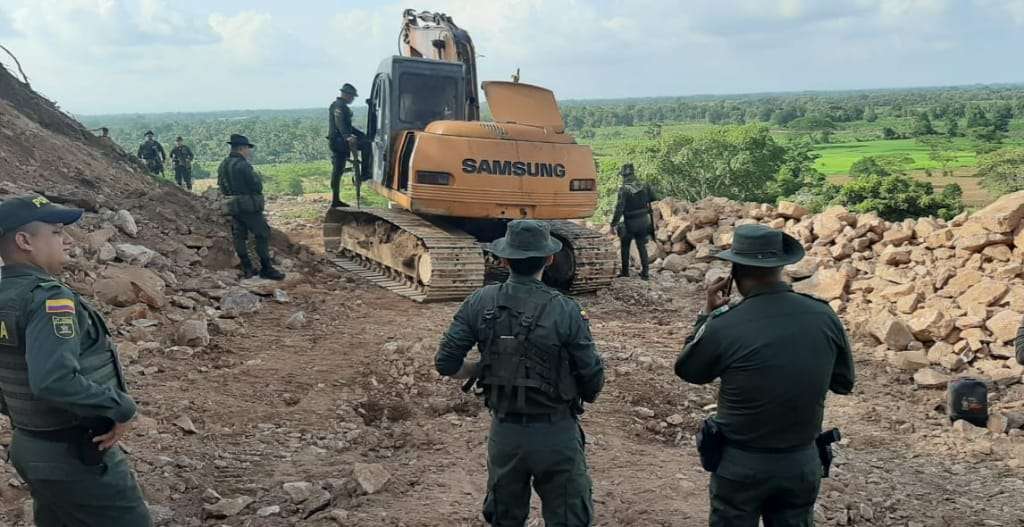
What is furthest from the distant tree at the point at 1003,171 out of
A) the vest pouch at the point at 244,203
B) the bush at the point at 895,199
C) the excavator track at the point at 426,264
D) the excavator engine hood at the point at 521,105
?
the vest pouch at the point at 244,203

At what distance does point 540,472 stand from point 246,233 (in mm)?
7150

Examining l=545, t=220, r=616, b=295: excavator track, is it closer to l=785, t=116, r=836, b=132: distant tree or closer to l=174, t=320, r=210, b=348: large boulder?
l=174, t=320, r=210, b=348: large boulder

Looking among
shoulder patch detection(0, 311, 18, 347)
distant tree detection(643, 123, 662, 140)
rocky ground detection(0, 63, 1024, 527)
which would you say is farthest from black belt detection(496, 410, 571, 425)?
distant tree detection(643, 123, 662, 140)

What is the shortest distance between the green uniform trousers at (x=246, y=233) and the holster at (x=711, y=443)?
284 inches

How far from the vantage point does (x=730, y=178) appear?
36.2 m

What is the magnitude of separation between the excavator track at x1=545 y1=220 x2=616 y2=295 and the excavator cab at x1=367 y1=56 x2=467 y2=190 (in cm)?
207

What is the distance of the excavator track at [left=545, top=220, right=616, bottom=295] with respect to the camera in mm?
9789

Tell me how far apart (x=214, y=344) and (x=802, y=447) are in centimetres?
549

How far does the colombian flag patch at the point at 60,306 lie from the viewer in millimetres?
2732

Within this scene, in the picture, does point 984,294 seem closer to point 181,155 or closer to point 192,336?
point 192,336

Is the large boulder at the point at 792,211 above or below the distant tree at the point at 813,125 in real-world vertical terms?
below

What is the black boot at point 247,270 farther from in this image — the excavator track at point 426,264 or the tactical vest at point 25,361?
the tactical vest at point 25,361

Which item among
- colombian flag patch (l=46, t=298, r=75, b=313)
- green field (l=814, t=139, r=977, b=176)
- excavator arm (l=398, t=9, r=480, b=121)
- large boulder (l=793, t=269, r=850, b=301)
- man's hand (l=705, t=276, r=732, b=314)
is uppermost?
excavator arm (l=398, t=9, r=480, b=121)

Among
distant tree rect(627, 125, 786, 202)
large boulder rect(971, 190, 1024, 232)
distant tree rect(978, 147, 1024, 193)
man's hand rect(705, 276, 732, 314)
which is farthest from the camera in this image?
distant tree rect(627, 125, 786, 202)
